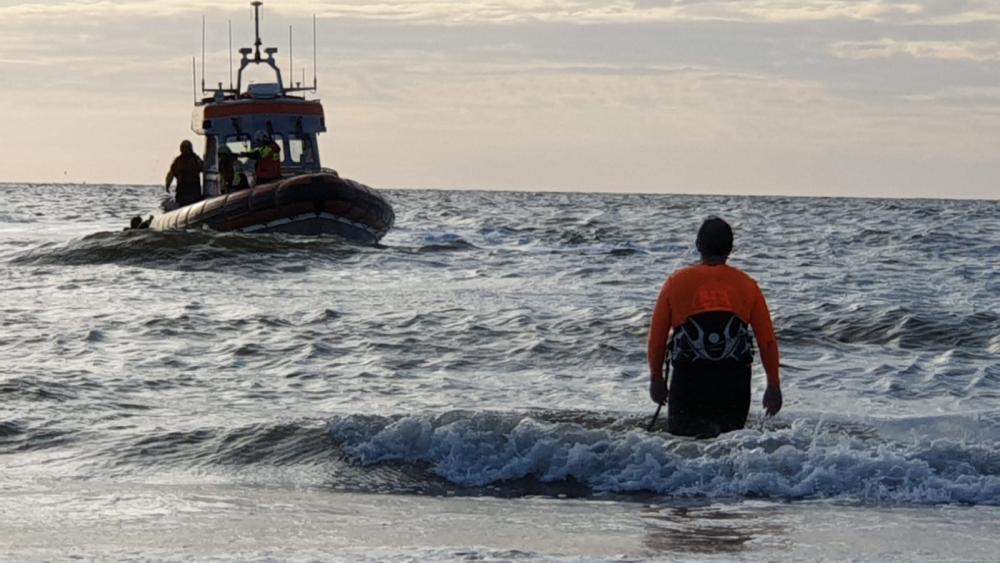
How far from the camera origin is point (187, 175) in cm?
2570

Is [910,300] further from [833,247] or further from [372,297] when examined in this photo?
[833,247]

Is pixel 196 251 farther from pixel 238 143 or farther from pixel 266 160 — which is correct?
pixel 238 143

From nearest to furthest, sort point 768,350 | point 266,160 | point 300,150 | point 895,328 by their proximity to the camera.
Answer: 1. point 768,350
2. point 895,328
3. point 266,160
4. point 300,150

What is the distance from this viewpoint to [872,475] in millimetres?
7773

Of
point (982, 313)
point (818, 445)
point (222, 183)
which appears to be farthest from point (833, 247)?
point (818, 445)

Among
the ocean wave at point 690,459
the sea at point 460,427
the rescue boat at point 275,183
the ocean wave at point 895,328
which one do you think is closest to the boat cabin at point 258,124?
the rescue boat at point 275,183

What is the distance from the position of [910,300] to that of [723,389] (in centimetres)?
1109

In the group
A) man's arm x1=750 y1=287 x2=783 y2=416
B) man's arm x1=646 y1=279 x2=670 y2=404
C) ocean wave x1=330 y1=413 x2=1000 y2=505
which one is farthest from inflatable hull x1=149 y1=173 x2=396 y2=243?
man's arm x1=750 y1=287 x2=783 y2=416

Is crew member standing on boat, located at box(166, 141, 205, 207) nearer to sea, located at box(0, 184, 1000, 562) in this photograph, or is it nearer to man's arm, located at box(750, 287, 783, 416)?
sea, located at box(0, 184, 1000, 562)

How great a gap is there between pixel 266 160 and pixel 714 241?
18.3 m

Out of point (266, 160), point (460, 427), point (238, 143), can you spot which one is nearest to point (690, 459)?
point (460, 427)

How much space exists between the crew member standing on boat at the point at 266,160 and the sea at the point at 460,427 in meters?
4.44

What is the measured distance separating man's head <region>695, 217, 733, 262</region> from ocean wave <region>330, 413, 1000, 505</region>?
95 centimetres

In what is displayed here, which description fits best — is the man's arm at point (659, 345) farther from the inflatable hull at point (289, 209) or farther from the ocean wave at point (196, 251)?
the inflatable hull at point (289, 209)
